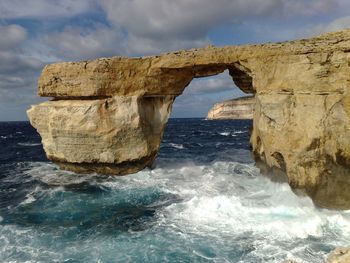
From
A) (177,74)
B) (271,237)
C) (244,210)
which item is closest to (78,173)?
(177,74)

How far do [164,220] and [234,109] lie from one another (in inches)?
5265

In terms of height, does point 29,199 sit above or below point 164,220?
above

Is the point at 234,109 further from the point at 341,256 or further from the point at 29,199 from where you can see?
the point at 341,256

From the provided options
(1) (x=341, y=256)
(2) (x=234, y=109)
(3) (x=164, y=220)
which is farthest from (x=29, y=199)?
(2) (x=234, y=109)

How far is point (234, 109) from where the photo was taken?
145m

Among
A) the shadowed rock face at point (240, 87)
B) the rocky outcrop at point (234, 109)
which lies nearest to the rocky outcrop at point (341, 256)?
the shadowed rock face at point (240, 87)

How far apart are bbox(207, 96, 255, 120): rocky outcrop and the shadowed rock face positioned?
110 m

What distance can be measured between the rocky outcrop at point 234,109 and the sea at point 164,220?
112328 mm

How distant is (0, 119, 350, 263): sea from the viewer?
37.3ft

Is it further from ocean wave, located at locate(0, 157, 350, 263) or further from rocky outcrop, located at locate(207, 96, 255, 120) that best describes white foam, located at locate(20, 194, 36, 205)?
rocky outcrop, located at locate(207, 96, 255, 120)

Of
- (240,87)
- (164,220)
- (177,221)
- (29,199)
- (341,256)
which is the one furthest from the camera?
(240,87)

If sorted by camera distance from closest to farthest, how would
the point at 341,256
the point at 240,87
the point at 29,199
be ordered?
1. the point at 341,256
2. the point at 29,199
3. the point at 240,87

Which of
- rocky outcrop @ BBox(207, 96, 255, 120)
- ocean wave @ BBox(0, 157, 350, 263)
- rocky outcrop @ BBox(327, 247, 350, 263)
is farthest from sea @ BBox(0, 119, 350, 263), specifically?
rocky outcrop @ BBox(207, 96, 255, 120)

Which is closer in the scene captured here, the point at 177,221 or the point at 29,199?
the point at 177,221
